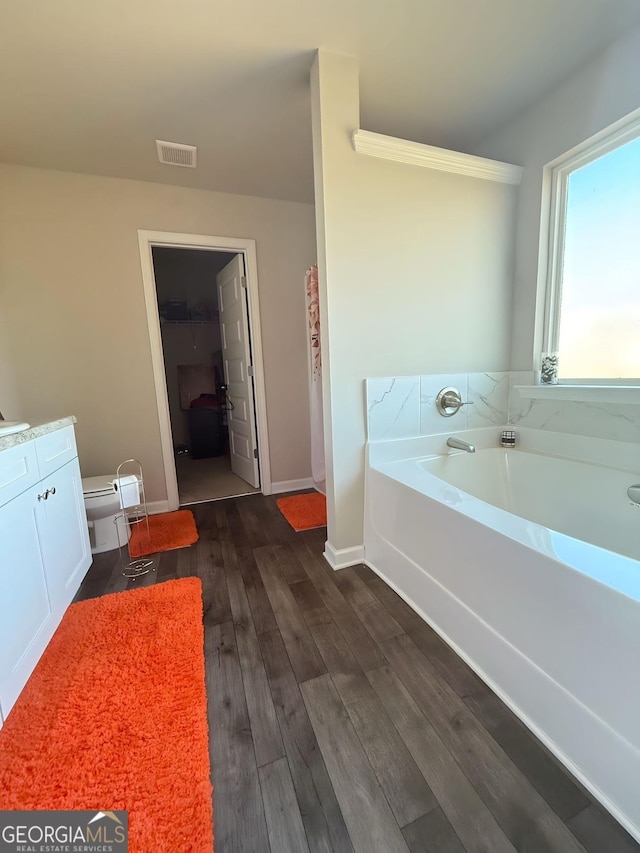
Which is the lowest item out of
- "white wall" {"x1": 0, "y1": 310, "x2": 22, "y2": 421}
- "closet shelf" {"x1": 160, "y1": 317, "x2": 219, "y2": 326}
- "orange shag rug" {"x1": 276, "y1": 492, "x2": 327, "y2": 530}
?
"orange shag rug" {"x1": 276, "y1": 492, "x2": 327, "y2": 530}

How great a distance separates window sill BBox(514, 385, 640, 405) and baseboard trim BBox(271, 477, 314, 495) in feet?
6.09

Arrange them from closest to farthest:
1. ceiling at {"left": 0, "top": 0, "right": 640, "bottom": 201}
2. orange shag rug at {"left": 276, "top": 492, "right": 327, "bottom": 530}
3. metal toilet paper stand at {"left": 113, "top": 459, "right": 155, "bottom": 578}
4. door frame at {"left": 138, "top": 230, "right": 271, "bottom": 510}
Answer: ceiling at {"left": 0, "top": 0, "right": 640, "bottom": 201} < metal toilet paper stand at {"left": 113, "top": 459, "right": 155, "bottom": 578} < orange shag rug at {"left": 276, "top": 492, "right": 327, "bottom": 530} < door frame at {"left": 138, "top": 230, "right": 271, "bottom": 510}

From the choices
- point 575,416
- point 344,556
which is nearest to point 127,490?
point 344,556

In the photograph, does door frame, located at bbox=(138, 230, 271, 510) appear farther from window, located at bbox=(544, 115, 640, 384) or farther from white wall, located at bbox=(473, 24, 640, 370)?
window, located at bbox=(544, 115, 640, 384)

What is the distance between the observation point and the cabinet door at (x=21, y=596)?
1070mm

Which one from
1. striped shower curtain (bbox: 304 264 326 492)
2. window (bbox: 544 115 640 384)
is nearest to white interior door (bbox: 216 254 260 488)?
striped shower curtain (bbox: 304 264 326 492)

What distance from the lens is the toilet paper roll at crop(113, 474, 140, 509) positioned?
6.41 feet

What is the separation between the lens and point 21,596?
1.17m

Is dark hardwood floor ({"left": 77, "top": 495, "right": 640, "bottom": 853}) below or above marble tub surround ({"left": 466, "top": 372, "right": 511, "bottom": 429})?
below

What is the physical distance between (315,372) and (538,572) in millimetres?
1890

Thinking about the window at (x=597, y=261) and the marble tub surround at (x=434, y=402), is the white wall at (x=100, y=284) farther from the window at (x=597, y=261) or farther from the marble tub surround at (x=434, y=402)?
the window at (x=597, y=261)

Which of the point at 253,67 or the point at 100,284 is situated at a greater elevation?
the point at 253,67

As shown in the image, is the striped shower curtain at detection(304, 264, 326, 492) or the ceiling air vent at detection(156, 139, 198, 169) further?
the striped shower curtain at detection(304, 264, 326, 492)

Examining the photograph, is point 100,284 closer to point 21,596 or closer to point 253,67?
point 253,67
